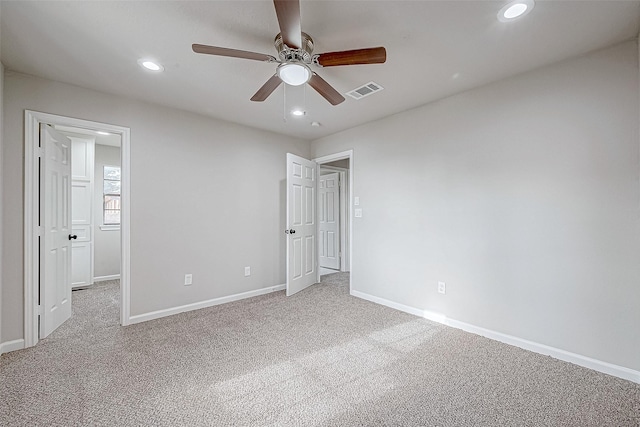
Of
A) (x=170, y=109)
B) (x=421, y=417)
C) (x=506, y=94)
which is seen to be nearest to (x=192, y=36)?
(x=170, y=109)

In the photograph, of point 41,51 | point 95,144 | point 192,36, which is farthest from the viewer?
point 95,144

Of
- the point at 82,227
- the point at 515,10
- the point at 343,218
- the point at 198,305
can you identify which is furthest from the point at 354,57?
the point at 82,227

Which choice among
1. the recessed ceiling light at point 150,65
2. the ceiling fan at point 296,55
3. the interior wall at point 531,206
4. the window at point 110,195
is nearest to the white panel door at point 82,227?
the window at point 110,195

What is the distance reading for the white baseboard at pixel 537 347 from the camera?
2027 mm

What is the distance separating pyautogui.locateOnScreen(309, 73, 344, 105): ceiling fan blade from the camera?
2031 mm

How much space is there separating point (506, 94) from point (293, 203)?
2.78m

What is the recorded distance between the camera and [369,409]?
5.53 ft

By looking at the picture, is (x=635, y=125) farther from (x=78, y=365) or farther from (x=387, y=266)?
(x=78, y=365)

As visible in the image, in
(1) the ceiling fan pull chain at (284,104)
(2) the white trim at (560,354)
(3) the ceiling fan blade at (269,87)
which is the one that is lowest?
(2) the white trim at (560,354)

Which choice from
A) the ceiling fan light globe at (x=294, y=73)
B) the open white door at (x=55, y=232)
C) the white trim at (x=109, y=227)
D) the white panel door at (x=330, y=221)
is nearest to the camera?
the ceiling fan light globe at (x=294, y=73)

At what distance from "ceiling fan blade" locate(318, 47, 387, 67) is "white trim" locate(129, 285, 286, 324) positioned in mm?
3119

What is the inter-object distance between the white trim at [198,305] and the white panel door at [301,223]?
1.30 ft

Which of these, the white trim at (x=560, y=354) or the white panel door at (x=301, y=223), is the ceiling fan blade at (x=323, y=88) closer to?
the white panel door at (x=301, y=223)

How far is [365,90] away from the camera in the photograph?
2.82 m
